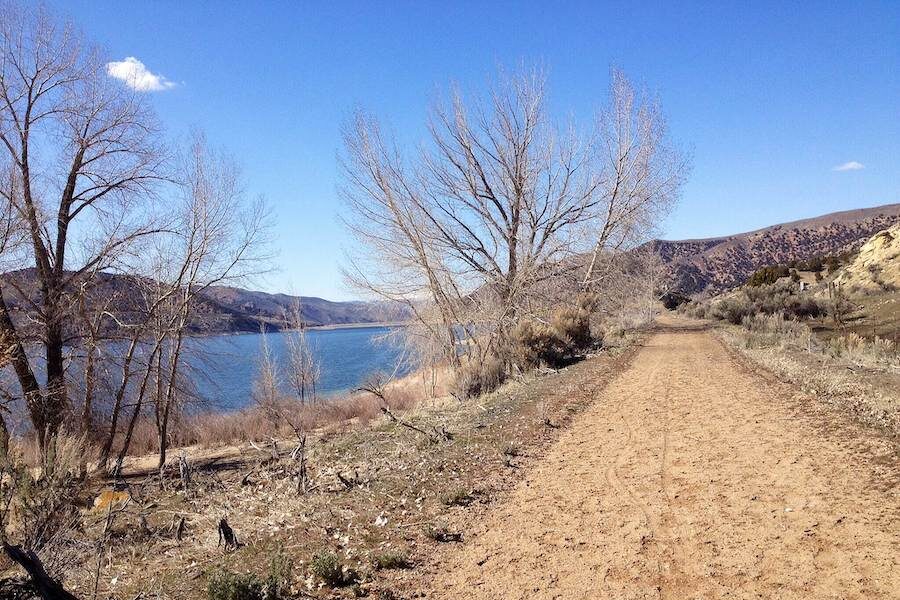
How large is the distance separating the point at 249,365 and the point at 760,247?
83045 millimetres

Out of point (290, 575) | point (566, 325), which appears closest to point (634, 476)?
point (290, 575)

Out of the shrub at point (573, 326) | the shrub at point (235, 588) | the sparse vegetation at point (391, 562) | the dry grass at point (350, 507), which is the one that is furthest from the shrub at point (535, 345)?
the shrub at point (235, 588)

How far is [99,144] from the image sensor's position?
13.2 metres

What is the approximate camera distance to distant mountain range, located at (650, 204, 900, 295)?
7381cm

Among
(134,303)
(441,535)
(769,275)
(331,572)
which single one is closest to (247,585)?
(331,572)

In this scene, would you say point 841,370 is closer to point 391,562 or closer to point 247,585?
point 391,562

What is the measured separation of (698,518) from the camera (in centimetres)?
473

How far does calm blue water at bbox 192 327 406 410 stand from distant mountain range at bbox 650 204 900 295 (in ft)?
139

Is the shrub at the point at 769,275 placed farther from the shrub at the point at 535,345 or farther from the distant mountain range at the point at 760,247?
the shrub at the point at 535,345

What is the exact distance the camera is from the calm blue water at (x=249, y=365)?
51.9 ft

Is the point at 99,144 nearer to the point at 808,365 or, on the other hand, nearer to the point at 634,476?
the point at 634,476

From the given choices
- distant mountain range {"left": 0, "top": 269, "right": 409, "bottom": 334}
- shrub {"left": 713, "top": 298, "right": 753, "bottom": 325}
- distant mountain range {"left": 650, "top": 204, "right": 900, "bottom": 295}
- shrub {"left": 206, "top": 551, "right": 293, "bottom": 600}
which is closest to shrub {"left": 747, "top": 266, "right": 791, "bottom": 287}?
shrub {"left": 713, "top": 298, "right": 753, "bottom": 325}

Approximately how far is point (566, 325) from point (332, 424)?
30.7 ft

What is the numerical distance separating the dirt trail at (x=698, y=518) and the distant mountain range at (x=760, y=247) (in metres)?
63.6
